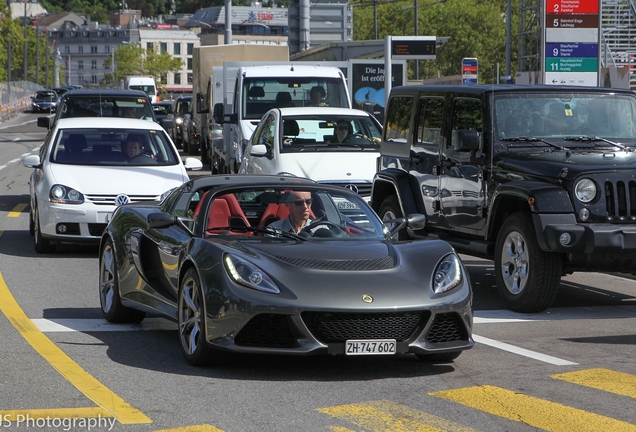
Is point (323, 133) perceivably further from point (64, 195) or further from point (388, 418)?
point (388, 418)

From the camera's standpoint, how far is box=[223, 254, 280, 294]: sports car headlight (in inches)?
280

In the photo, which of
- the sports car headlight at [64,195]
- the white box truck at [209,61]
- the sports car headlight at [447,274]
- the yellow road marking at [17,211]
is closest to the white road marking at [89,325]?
the sports car headlight at [447,274]

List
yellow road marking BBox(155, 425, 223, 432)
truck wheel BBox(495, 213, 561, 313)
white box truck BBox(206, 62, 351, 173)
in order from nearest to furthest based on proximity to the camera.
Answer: yellow road marking BBox(155, 425, 223, 432) → truck wheel BBox(495, 213, 561, 313) → white box truck BBox(206, 62, 351, 173)

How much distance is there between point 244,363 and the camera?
768cm

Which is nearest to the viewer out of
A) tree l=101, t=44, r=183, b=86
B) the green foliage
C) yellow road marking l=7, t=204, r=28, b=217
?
yellow road marking l=7, t=204, r=28, b=217

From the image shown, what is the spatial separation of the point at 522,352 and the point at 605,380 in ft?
3.46

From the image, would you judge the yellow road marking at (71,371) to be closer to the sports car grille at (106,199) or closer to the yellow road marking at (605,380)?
the yellow road marking at (605,380)

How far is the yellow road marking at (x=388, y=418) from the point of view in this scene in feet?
19.7

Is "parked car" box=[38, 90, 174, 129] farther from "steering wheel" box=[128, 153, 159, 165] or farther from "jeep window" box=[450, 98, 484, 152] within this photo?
"jeep window" box=[450, 98, 484, 152]

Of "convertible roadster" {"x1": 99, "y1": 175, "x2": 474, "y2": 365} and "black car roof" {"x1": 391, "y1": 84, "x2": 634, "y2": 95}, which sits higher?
"black car roof" {"x1": 391, "y1": 84, "x2": 634, "y2": 95}

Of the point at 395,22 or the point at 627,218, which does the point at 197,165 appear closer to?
the point at 627,218

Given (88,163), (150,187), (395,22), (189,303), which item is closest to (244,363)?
(189,303)

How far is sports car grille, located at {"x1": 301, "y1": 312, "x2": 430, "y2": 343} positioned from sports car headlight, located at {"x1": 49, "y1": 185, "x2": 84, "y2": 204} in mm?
7361

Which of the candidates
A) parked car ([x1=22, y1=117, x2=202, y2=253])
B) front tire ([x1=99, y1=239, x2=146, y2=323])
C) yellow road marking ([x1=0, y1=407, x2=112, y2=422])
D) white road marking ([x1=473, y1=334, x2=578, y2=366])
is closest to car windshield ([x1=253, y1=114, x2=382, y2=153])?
parked car ([x1=22, y1=117, x2=202, y2=253])
